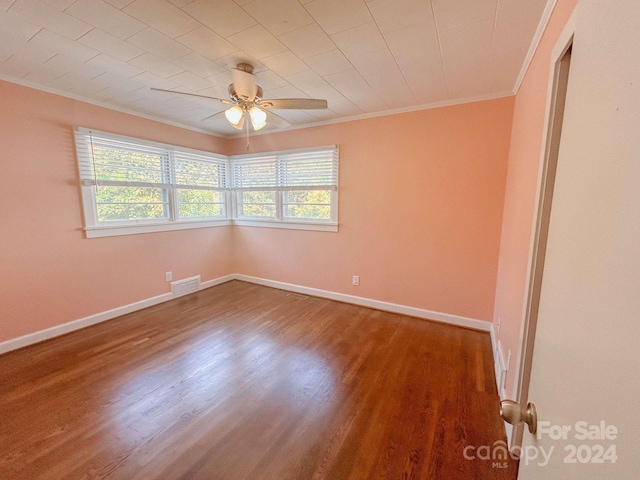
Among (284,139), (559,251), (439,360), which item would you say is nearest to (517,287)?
(439,360)

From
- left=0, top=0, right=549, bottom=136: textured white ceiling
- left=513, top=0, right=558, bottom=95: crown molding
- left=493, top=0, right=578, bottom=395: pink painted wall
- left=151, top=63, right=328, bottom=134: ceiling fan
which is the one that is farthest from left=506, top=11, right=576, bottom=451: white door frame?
left=151, top=63, right=328, bottom=134: ceiling fan

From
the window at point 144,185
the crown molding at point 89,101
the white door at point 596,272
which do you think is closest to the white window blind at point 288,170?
the window at point 144,185

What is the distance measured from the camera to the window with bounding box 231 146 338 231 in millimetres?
3520

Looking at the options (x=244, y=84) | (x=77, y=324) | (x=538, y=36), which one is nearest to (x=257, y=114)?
(x=244, y=84)

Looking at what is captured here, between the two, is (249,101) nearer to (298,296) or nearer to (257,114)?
(257,114)

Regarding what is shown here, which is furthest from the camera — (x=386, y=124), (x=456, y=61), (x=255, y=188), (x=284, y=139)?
(x=255, y=188)

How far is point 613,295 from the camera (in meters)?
0.37

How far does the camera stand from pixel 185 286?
3.75 metres

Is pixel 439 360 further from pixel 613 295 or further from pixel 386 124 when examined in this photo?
pixel 386 124

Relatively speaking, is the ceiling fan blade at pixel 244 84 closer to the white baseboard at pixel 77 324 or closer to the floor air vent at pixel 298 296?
the floor air vent at pixel 298 296

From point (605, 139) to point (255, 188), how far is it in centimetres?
408

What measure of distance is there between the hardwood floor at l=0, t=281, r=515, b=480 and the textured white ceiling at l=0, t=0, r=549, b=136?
236cm

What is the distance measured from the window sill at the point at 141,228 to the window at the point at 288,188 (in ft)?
2.08

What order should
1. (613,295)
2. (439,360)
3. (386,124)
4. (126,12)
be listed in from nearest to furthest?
(613,295), (126,12), (439,360), (386,124)
